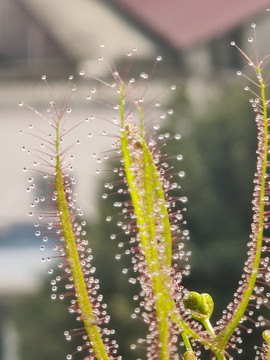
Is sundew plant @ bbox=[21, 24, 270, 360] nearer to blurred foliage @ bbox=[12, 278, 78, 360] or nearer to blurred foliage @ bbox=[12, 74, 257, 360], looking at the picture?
blurred foliage @ bbox=[12, 74, 257, 360]

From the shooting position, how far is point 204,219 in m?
5.15

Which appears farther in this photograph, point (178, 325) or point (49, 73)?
point (49, 73)

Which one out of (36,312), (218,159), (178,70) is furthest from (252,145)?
(178,70)

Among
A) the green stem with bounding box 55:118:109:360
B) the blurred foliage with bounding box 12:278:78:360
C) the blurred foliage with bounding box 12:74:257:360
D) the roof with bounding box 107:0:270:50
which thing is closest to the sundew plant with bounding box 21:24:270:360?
the green stem with bounding box 55:118:109:360

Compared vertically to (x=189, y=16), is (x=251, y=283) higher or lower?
lower

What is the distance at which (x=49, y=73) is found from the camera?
7543 mm

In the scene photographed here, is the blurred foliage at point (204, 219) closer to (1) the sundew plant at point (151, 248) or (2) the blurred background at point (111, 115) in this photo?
(2) the blurred background at point (111, 115)

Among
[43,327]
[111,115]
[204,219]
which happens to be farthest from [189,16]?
[43,327]

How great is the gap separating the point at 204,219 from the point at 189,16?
362cm

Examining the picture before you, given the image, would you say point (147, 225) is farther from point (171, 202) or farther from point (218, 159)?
point (218, 159)

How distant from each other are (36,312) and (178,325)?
4.49 metres

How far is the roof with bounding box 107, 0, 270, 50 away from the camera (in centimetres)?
783

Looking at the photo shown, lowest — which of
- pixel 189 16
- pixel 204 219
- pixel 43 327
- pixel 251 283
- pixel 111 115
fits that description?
pixel 251 283

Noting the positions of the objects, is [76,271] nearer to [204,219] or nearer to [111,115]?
[204,219]
